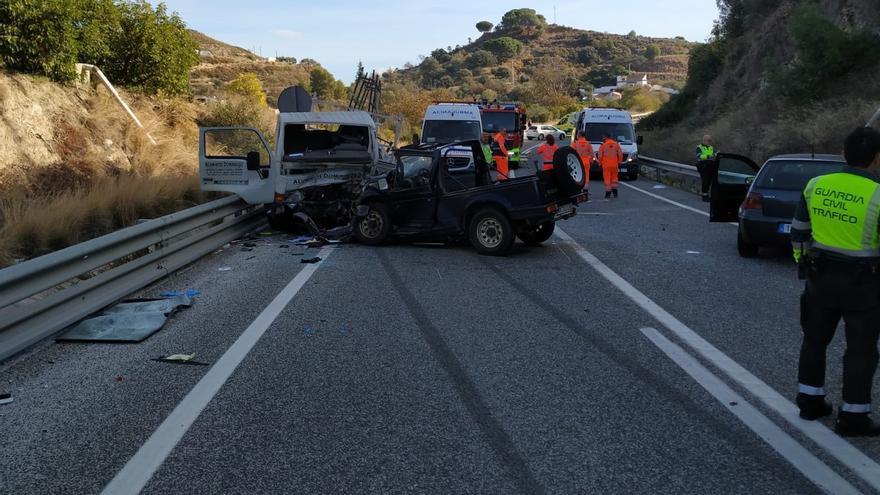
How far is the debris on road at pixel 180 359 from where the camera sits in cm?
595

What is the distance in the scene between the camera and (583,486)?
12.7 ft

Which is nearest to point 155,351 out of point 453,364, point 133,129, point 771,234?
point 453,364

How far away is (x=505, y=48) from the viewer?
149m

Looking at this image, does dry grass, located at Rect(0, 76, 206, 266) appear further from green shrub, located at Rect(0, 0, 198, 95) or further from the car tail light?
the car tail light

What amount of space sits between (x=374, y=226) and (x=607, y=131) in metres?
16.6

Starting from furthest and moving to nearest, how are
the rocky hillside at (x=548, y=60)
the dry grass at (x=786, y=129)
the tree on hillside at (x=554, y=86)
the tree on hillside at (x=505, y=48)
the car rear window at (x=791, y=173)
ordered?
the tree on hillside at (x=505, y=48) → the rocky hillside at (x=548, y=60) → the tree on hillside at (x=554, y=86) → the dry grass at (x=786, y=129) → the car rear window at (x=791, y=173)

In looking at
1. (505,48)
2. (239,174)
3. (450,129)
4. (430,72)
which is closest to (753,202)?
(239,174)

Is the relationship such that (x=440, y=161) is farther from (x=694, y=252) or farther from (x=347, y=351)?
(x=347, y=351)

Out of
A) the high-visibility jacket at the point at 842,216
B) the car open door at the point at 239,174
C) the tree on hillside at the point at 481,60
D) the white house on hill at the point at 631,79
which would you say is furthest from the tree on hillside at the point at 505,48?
the high-visibility jacket at the point at 842,216

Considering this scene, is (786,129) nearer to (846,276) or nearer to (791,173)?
(791,173)

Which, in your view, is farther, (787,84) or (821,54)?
(787,84)

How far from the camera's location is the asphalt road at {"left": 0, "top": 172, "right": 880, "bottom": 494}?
402 centimetres

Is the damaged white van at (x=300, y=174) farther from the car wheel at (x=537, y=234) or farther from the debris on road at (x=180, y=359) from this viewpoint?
the debris on road at (x=180, y=359)

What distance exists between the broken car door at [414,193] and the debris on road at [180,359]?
6054 mm
